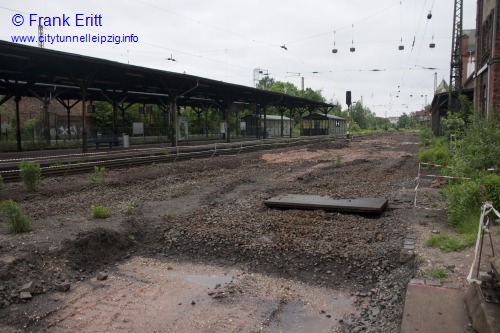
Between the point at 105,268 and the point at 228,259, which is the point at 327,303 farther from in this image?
the point at 105,268

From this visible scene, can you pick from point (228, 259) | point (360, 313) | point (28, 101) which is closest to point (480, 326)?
point (360, 313)

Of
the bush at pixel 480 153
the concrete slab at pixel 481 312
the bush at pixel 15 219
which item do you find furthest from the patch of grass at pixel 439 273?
the bush at pixel 15 219

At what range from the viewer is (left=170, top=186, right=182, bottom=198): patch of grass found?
1182cm

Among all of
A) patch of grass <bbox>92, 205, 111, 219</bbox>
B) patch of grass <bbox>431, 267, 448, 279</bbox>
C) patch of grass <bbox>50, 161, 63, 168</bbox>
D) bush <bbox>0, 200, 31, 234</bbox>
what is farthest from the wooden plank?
patch of grass <bbox>50, 161, 63, 168</bbox>

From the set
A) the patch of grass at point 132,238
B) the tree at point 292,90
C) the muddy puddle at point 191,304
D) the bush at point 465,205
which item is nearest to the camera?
the muddy puddle at point 191,304

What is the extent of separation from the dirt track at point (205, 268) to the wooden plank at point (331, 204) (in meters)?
0.26

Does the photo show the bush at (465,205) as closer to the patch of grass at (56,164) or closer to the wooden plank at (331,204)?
the wooden plank at (331,204)

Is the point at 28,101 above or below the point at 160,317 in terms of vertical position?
above

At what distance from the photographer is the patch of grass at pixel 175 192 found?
11820 mm

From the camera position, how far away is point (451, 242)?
5.77m

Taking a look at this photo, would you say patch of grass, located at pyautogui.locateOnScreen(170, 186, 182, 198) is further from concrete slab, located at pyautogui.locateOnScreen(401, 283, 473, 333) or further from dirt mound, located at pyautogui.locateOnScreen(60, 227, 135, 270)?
concrete slab, located at pyautogui.locateOnScreen(401, 283, 473, 333)

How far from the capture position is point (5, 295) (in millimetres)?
5086

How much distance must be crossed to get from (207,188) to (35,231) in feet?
21.3

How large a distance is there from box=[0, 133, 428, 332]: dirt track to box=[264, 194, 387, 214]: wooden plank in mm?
263
